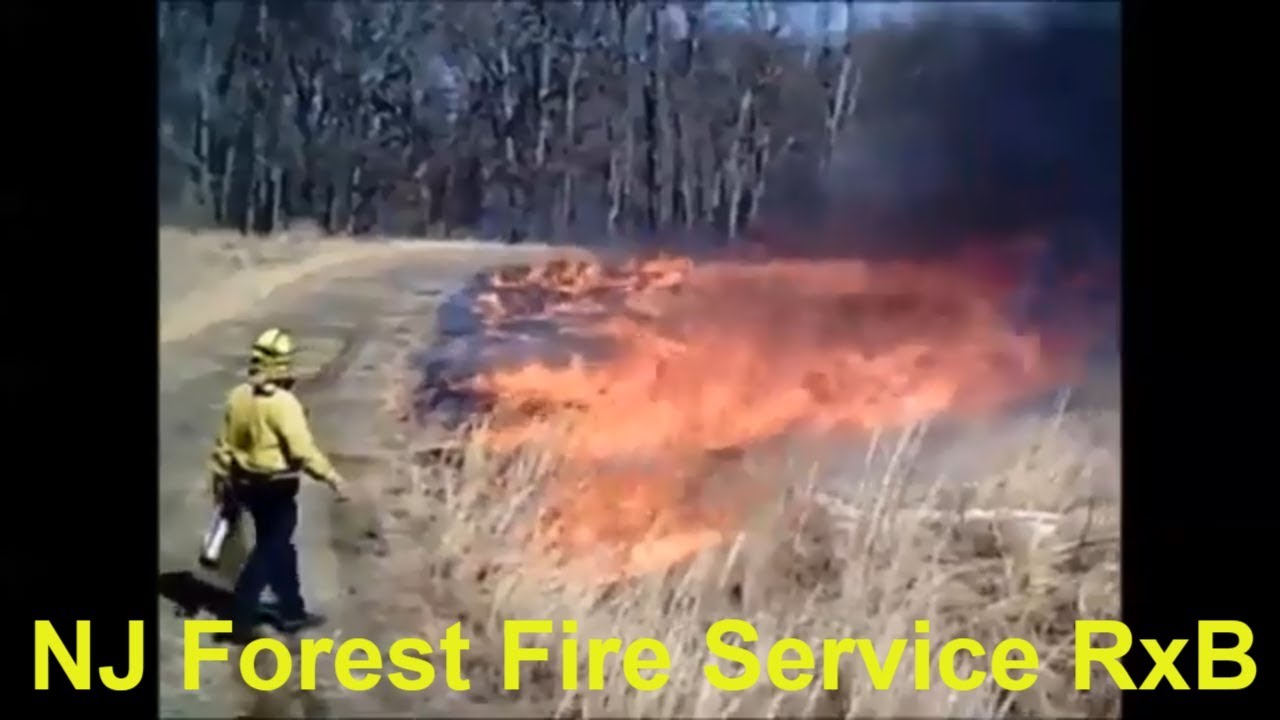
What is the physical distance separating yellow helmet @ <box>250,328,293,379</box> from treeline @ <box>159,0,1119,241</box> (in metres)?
0.08

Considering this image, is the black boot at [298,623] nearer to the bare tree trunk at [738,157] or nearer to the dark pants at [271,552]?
the dark pants at [271,552]

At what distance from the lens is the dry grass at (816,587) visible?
1324 mm

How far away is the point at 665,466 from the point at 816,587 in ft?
0.47

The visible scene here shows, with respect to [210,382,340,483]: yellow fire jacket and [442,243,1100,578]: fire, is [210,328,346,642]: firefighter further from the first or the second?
[442,243,1100,578]: fire

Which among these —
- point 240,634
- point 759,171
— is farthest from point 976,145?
point 240,634

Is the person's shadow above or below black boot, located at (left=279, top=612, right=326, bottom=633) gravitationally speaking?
above

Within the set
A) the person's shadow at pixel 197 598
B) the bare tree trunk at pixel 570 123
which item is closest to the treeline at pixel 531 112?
the bare tree trunk at pixel 570 123

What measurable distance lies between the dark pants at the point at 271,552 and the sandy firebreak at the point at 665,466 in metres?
0.01

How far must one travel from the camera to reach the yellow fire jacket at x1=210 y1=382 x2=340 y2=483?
133 centimetres

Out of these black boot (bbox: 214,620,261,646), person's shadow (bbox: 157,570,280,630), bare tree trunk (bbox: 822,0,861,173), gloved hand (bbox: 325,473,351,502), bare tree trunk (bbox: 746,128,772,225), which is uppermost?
bare tree trunk (bbox: 822,0,861,173)

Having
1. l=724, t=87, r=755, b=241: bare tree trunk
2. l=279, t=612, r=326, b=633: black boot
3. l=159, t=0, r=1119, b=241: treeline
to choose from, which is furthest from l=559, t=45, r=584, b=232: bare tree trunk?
l=279, t=612, r=326, b=633: black boot

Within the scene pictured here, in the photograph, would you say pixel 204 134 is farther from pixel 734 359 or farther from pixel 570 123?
pixel 734 359

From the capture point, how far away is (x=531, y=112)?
4.39 feet
